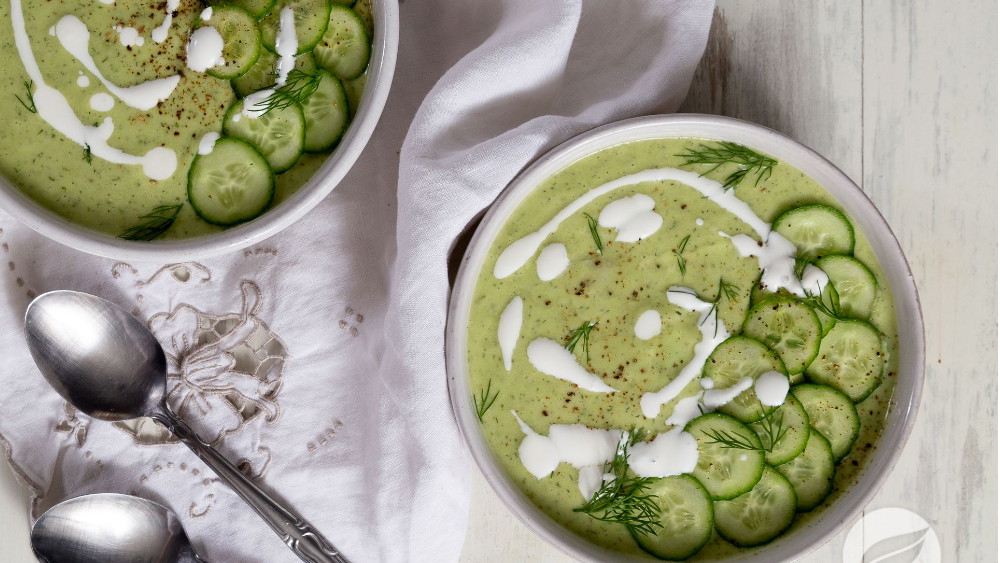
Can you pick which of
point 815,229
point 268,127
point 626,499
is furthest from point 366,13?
point 626,499

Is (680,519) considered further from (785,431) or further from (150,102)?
(150,102)

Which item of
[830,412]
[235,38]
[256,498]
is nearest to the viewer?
[235,38]

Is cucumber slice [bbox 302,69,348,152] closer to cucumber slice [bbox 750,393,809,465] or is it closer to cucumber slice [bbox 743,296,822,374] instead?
cucumber slice [bbox 743,296,822,374]

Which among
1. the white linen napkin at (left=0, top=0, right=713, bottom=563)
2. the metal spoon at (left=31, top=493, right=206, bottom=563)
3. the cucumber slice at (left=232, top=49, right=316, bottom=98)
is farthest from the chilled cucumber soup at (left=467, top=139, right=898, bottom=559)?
the metal spoon at (left=31, top=493, right=206, bottom=563)

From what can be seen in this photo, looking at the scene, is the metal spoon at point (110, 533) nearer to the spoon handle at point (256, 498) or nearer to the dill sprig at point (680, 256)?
the spoon handle at point (256, 498)

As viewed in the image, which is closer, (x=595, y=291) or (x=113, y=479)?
(x=595, y=291)

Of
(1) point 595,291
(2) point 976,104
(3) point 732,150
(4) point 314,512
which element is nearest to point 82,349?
(4) point 314,512

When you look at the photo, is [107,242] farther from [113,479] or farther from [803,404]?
[803,404]
